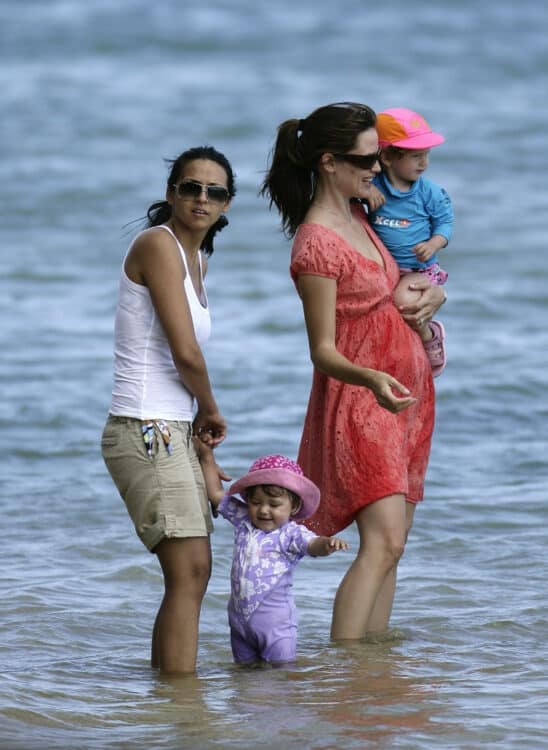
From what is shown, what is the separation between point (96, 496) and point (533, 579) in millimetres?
2647

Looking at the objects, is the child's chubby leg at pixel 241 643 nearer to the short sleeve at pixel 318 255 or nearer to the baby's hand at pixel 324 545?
the baby's hand at pixel 324 545

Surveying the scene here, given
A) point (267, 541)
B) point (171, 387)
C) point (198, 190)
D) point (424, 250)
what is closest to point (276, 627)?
point (267, 541)

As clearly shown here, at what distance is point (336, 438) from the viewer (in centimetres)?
466

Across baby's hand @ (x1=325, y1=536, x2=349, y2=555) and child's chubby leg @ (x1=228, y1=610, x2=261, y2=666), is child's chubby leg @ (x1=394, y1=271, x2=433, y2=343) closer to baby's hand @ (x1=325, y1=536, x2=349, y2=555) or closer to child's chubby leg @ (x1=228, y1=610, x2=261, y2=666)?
baby's hand @ (x1=325, y1=536, x2=349, y2=555)

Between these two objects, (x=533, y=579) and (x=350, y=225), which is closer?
(x=350, y=225)

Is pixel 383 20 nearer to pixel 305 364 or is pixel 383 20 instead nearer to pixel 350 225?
pixel 305 364

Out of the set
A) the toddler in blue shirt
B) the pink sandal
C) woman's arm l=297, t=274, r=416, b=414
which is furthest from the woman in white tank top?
the pink sandal

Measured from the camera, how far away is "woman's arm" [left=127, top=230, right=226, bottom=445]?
167 inches

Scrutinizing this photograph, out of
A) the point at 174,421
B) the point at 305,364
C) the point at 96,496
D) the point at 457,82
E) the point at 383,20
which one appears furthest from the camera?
the point at 383,20

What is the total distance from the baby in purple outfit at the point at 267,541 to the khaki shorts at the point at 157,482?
0.80 feet

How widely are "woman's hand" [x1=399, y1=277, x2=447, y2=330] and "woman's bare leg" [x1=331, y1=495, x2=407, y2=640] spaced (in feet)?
1.94

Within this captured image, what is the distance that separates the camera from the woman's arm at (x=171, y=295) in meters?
4.25

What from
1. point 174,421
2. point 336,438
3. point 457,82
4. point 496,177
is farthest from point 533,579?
point 457,82

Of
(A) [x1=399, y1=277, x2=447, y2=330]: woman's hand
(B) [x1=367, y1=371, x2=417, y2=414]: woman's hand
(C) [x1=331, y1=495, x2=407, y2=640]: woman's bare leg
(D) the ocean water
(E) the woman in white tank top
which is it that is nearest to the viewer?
(B) [x1=367, y1=371, x2=417, y2=414]: woman's hand
